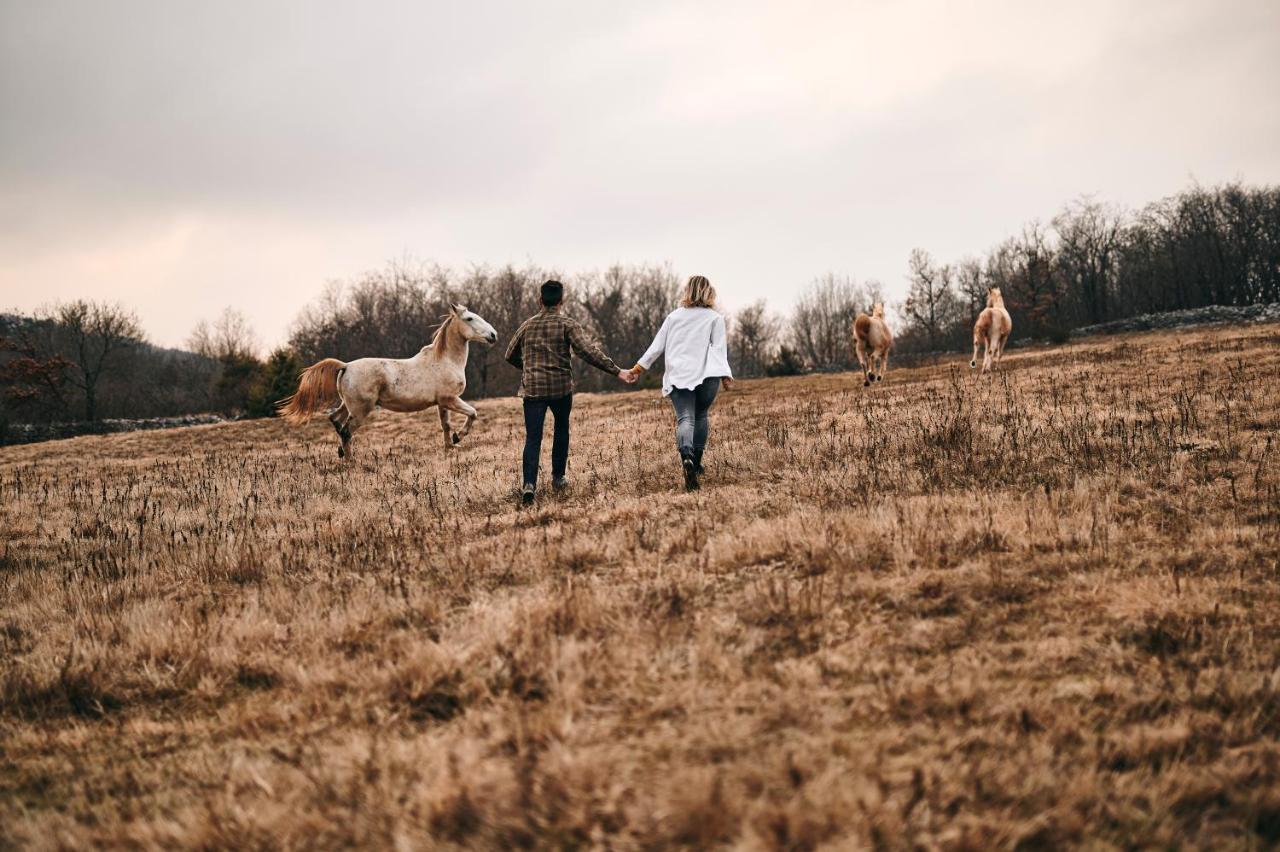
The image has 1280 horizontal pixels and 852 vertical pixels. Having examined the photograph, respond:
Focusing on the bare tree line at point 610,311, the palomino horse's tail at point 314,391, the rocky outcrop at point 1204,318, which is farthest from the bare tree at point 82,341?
the rocky outcrop at point 1204,318

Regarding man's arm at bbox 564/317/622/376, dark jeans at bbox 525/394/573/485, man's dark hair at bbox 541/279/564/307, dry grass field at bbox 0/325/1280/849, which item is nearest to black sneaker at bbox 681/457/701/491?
dry grass field at bbox 0/325/1280/849

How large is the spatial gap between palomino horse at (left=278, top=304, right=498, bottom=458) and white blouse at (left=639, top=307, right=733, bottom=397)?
18.3ft

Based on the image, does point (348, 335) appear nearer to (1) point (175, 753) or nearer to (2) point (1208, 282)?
(1) point (175, 753)

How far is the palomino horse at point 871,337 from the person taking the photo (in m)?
20.2

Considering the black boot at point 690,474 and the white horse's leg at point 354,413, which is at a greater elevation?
the white horse's leg at point 354,413

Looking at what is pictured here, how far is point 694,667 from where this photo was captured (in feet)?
11.4

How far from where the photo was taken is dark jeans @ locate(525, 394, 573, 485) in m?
8.17

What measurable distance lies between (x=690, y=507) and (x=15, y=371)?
57506 mm

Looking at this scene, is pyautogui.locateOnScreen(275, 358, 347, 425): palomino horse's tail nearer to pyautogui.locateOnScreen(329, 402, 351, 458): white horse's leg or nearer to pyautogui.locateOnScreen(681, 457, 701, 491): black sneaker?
pyautogui.locateOnScreen(329, 402, 351, 458): white horse's leg

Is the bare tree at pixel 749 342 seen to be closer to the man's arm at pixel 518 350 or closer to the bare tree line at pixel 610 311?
the bare tree line at pixel 610 311

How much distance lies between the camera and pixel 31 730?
3639 mm

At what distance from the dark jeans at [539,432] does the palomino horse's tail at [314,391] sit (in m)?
6.36

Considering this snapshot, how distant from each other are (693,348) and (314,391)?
8372 millimetres

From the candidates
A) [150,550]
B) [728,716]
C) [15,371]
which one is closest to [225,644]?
[728,716]
